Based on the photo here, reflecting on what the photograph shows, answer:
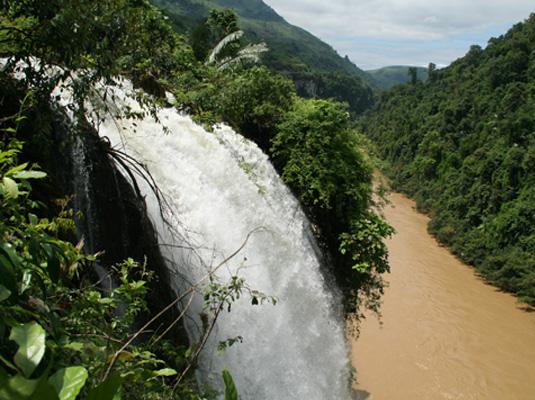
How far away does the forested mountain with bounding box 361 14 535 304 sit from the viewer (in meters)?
21.9

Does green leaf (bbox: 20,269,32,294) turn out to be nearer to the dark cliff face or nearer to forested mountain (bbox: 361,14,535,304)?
the dark cliff face

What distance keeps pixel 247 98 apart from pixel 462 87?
1637 inches

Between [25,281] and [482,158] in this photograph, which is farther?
[482,158]

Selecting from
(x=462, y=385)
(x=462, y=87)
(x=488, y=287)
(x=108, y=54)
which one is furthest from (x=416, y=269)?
(x=462, y=87)

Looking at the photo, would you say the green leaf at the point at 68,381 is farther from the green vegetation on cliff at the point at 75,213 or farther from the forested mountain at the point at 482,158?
the forested mountain at the point at 482,158

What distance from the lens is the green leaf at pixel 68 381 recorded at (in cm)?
78

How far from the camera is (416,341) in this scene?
47.6 ft

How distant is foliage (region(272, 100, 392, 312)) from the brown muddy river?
522 centimetres

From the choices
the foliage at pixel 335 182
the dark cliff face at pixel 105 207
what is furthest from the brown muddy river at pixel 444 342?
the dark cliff face at pixel 105 207

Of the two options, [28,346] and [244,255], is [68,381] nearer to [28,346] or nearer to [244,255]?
[28,346]

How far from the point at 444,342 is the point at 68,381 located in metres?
15.8

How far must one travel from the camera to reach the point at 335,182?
838 cm

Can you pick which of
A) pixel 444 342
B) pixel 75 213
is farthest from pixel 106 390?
pixel 444 342

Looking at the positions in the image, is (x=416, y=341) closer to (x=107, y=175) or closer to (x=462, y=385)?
(x=462, y=385)
